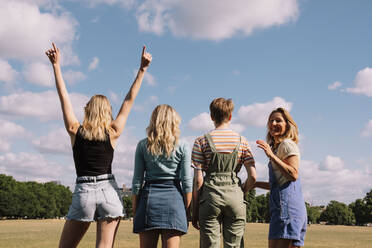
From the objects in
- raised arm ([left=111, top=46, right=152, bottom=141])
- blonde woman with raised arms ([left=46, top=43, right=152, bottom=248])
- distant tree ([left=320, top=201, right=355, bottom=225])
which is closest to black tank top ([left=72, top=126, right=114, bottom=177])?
blonde woman with raised arms ([left=46, top=43, right=152, bottom=248])

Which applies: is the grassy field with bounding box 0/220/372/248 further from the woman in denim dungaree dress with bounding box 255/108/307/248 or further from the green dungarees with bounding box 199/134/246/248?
the woman in denim dungaree dress with bounding box 255/108/307/248

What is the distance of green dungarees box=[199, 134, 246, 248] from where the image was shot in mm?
5539

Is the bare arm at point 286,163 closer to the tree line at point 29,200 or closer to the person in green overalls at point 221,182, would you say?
the person in green overalls at point 221,182

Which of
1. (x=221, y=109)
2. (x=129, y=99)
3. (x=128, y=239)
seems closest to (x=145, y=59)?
(x=129, y=99)

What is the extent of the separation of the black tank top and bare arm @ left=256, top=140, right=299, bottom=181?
1989 mm

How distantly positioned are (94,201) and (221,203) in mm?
1687

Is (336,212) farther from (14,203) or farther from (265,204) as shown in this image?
(14,203)

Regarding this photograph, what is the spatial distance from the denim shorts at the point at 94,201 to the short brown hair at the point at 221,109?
5.85ft

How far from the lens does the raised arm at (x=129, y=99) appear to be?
203 inches

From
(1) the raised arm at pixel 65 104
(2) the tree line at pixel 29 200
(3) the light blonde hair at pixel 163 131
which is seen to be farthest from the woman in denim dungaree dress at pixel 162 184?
(2) the tree line at pixel 29 200

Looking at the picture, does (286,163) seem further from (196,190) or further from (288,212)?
(196,190)

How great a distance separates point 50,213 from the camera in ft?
349

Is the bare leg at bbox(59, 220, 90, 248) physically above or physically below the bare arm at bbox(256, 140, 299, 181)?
below

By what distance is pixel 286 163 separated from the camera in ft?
18.0
